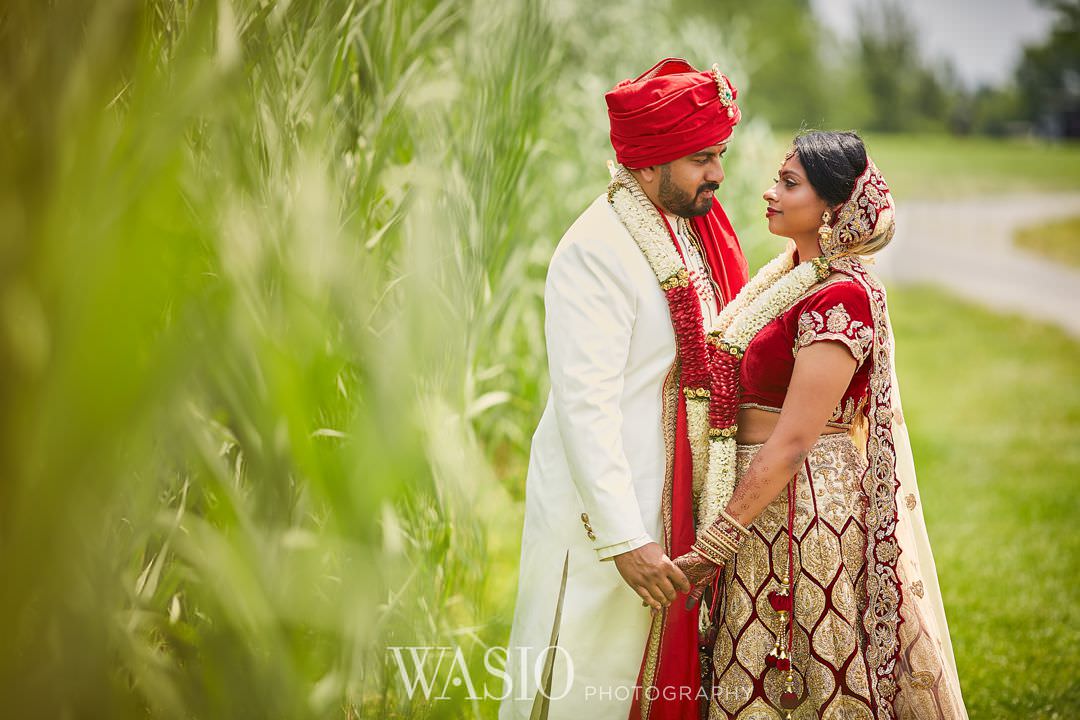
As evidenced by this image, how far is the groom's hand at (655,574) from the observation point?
2.17m

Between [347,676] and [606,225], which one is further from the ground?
[606,225]

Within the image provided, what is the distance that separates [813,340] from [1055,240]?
1931 centimetres

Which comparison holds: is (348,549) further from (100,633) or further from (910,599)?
(910,599)

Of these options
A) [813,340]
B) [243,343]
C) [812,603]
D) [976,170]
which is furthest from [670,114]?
[976,170]

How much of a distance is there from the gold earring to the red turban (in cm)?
33

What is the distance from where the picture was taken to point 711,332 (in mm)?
2295

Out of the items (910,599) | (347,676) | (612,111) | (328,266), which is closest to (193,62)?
(328,266)

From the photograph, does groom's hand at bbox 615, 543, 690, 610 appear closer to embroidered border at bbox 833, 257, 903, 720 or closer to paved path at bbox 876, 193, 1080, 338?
embroidered border at bbox 833, 257, 903, 720

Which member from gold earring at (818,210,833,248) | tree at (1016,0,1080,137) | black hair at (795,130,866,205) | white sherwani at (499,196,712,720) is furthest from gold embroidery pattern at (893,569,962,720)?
tree at (1016,0,1080,137)

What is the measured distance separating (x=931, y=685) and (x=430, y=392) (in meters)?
1.36

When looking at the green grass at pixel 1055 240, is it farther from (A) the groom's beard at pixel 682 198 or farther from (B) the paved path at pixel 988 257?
(A) the groom's beard at pixel 682 198

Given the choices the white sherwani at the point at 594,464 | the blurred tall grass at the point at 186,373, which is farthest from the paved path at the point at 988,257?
the blurred tall grass at the point at 186,373

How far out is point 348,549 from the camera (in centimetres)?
Result: 103

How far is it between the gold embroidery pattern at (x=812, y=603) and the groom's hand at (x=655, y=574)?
0.64 ft
